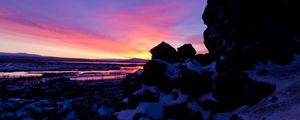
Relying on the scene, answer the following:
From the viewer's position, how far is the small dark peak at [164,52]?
2709 centimetres

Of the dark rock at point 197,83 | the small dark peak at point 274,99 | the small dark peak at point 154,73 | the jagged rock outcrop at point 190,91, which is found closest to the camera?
the small dark peak at point 274,99

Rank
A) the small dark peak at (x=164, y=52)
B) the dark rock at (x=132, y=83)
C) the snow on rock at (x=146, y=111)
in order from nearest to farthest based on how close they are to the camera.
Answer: the snow on rock at (x=146, y=111)
the dark rock at (x=132, y=83)
the small dark peak at (x=164, y=52)

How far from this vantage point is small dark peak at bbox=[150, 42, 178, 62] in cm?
2709

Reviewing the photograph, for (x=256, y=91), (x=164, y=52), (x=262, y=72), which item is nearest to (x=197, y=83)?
(x=256, y=91)

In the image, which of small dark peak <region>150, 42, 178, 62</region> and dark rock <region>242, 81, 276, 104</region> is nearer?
dark rock <region>242, 81, 276, 104</region>

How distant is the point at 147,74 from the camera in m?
24.2

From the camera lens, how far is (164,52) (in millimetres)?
27141

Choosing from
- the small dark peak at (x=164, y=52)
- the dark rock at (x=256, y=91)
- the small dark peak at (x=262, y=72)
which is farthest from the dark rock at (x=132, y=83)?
the small dark peak at (x=262, y=72)

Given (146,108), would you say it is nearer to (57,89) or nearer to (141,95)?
(141,95)

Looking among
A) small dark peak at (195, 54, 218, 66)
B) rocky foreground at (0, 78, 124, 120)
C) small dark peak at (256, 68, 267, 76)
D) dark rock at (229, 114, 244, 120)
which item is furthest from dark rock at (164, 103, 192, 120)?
small dark peak at (256, 68, 267, 76)

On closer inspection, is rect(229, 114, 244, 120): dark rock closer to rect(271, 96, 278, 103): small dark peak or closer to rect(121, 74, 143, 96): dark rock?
rect(271, 96, 278, 103): small dark peak

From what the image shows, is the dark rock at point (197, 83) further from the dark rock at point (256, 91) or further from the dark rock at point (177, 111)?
the dark rock at point (256, 91)

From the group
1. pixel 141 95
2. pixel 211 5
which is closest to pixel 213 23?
pixel 211 5

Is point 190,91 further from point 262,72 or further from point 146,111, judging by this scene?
point 262,72
